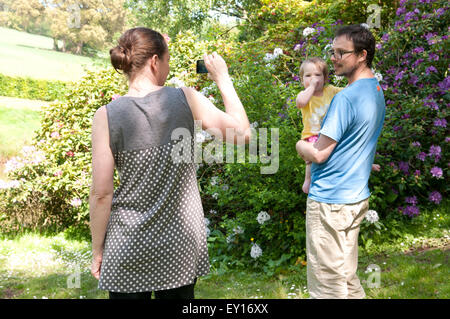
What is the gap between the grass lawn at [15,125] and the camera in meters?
8.66

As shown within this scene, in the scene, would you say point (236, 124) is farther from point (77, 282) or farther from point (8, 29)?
point (8, 29)

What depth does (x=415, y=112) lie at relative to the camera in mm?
4500

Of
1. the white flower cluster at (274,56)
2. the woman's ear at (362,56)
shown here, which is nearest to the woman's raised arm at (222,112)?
the woman's ear at (362,56)

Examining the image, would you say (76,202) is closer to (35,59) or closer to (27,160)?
(27,160)

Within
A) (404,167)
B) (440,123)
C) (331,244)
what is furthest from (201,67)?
(440,123)

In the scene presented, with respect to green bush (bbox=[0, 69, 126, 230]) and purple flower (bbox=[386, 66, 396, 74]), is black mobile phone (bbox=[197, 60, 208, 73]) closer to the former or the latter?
purple flower (bbox=[386, 66, 396, 74])

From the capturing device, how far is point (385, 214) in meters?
4.43

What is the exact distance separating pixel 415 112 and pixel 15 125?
8.78m

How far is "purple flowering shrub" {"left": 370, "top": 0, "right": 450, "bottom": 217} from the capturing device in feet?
14.2

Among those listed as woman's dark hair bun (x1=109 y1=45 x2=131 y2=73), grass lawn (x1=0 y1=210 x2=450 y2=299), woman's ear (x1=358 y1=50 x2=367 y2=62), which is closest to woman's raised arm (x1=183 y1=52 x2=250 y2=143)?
woman's dark hair bun (x1=109 y1=45 x2=131 y2=73)

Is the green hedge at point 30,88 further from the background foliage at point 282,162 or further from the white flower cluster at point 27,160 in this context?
the background foliage at point 282,162

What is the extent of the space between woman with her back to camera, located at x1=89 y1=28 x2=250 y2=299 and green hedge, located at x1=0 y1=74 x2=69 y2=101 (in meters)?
12.3

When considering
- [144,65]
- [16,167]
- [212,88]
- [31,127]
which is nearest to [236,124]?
[144,65]

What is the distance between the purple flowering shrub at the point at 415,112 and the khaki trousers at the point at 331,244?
2.13m
